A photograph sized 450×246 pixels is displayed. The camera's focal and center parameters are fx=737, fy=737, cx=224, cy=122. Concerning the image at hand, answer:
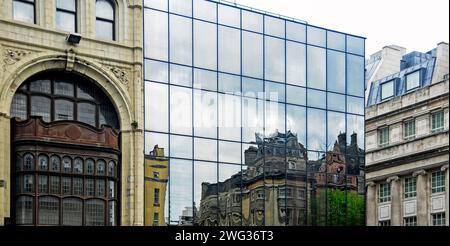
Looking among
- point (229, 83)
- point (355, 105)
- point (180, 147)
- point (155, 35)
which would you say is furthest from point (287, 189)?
point (155, 35)

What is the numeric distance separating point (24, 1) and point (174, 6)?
6.15m

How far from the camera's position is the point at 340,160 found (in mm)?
34312

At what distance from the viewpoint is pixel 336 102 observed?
34594mm

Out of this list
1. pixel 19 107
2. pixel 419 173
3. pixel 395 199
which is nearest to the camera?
pixel 19 107

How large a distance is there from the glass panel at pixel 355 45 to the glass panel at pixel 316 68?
1.91 meters

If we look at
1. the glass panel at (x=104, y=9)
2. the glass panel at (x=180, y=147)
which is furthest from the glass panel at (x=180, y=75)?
the glass panel at (x=104, y=9)

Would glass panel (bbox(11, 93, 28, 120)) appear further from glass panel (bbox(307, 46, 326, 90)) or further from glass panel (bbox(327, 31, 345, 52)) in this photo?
glass panel (bbox(327, 31, 345, 52))

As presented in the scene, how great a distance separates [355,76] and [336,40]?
198cm

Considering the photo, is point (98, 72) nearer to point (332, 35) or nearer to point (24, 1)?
point (24, 1)

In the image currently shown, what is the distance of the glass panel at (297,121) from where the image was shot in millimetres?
32750

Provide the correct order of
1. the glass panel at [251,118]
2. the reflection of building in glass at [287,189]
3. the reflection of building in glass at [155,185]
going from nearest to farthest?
1. the reflection of building in glass at [155,185]
2. the reflection of building in glass at [287,189]
3. the glass panel at [251,118]

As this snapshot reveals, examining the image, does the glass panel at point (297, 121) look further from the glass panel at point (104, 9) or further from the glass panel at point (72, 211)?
the glass panel at point (72, 211)

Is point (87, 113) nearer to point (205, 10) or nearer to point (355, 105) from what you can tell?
point (205, 10)
